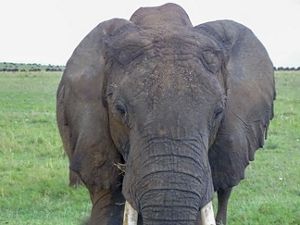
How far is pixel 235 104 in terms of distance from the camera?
A: 523 cm

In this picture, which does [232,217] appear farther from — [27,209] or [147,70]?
[147,70]

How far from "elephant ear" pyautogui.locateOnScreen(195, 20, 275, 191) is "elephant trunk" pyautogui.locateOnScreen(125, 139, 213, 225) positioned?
2.98 ft

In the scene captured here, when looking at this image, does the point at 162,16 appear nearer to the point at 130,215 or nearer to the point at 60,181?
the point at 130,215

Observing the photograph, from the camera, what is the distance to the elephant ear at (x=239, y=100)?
5.10m

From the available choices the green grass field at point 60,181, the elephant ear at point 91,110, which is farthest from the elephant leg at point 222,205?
the elephant ear at point 91,110

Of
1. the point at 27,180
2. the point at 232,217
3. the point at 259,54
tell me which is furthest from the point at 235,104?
the point at 27,180

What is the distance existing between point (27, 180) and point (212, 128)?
6.92 m

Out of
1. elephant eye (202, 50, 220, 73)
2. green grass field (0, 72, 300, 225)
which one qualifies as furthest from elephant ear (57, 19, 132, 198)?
green grass field (0, 72, 300, 225)

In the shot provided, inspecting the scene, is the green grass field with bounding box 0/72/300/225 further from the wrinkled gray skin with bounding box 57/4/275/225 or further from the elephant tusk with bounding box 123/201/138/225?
the elephant tusk with bounding box 123/201/138/225

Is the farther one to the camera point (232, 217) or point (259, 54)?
point (232, 217)

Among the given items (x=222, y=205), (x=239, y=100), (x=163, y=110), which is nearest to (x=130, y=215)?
(x=163, y=110)

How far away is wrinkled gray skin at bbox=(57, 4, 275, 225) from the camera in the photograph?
4109mm

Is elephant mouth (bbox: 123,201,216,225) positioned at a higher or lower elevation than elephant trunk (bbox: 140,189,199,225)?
Result: lower

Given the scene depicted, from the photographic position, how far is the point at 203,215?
4.32 meters
